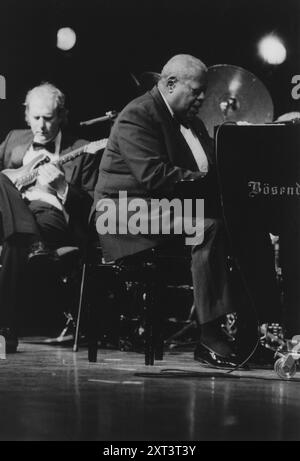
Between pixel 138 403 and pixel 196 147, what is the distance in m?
1.75

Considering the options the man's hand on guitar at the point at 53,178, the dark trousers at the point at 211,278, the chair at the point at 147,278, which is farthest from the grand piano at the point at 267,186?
the man's hand on guitar at the point at 53,178

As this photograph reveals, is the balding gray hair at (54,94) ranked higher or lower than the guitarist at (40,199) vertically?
higher

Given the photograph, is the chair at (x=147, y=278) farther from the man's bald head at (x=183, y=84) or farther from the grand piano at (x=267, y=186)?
the man's bald head at (x=183, y=84)

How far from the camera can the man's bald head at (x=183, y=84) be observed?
3625mm

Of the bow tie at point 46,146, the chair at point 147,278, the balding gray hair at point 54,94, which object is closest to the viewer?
the chair at point 147,278

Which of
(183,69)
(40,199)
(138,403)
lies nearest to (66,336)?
(40,199)

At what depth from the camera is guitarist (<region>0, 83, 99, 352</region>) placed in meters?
3.97

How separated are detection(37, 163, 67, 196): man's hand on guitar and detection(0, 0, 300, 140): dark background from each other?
99 centimetres

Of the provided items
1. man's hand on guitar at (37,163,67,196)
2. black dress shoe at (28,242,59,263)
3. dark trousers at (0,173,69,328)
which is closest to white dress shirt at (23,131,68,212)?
man's hand on guitar at (37,163,67,196)

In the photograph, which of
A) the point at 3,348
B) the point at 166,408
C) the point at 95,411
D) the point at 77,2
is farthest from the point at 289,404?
the point at 77,2

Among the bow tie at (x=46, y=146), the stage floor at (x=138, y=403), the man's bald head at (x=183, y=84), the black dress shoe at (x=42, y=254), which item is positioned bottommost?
the stage floor at (x=138, y=403)

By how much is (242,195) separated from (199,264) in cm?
38

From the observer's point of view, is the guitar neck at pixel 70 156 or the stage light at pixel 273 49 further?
the stage light at pixel 273 49

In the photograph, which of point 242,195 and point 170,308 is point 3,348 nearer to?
point 242,195
